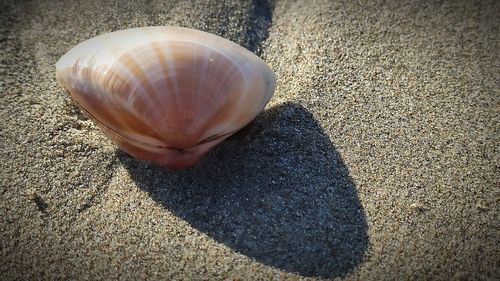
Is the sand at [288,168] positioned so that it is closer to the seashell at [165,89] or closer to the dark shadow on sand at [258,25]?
the dark shadow on sand at [258,25]

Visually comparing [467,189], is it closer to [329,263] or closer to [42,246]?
[329,263]

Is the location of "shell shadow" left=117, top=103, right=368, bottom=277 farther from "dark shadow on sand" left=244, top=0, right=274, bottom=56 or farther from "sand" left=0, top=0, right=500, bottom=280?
"dark shadow on sand" left=244, top=0, right=274, bottom=56

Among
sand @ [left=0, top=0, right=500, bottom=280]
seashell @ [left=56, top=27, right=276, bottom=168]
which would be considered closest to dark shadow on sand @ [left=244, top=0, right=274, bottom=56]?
sand @ [left=0, top=0, right=500, bottom=280]

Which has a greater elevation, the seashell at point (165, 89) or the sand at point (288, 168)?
the seashell at point (165, 89)

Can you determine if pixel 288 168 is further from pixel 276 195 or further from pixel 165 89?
pixel 165 89

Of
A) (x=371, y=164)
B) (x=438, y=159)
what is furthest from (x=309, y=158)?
(x=438, y=159)

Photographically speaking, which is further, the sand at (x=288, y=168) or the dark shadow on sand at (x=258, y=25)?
the dark shadow on sand at (x=258, y=25)

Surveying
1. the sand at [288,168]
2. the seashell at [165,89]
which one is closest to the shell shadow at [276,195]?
the sand at [288,168]
